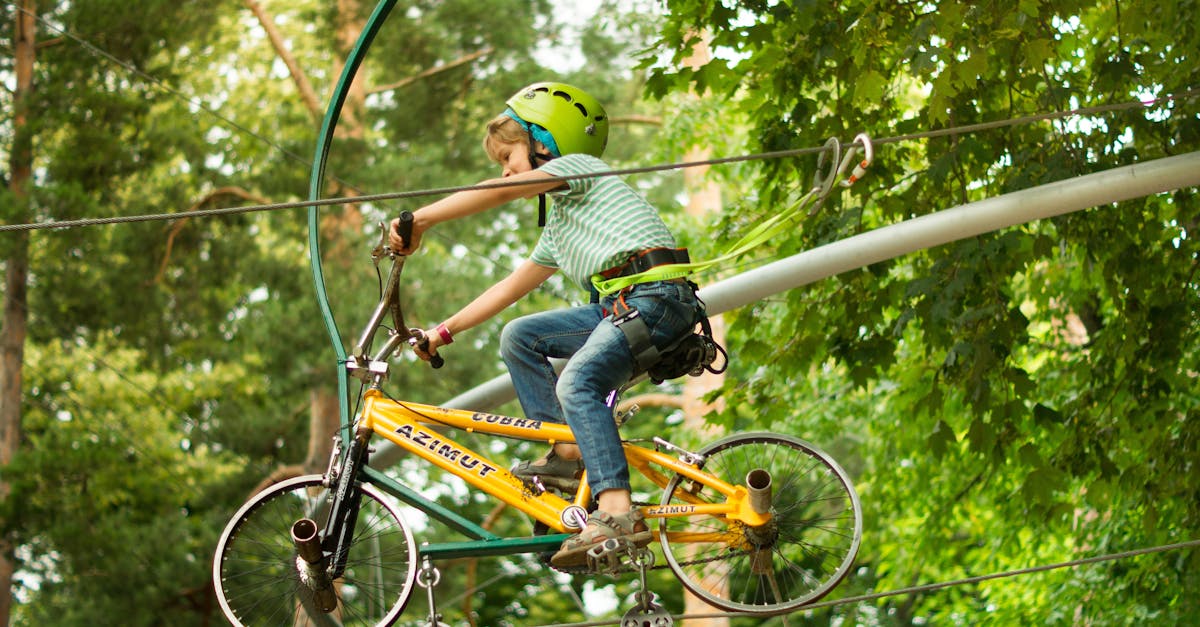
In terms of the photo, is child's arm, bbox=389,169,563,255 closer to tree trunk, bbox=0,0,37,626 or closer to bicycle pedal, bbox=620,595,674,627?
bicycle pedal, bbox=620,595,674,627

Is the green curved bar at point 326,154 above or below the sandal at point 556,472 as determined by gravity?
above

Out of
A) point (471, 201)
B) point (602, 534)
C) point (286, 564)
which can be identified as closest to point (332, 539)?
point (286, 564)

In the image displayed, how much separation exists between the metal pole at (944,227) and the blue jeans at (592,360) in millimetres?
1063

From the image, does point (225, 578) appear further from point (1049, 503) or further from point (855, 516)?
point (1049, 503)

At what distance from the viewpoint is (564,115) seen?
16.3 feet

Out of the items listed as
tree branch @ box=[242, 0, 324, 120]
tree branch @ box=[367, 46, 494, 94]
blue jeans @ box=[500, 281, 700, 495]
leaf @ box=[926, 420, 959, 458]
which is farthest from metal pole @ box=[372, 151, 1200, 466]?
tree branch @ box=[242, 0, 324, 120]

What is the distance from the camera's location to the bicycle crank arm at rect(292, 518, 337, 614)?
4.82 m

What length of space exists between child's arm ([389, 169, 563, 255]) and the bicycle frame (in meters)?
0.66

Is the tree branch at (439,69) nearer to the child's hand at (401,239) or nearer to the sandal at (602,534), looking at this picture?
the child's hand at (401,239)

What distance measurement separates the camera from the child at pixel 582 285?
4582 millimetres

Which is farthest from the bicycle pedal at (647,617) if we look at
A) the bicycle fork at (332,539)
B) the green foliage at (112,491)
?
the green foliage at (112,491)

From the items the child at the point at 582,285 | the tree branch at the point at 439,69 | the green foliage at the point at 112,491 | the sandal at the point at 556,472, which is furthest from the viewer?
the tree branch at the point at 439,69

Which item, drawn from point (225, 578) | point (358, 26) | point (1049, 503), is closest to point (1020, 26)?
point (1049, 503)

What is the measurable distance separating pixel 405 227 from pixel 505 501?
3.12 ft
